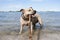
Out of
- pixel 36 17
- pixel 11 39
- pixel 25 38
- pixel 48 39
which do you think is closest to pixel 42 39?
pixel 48 39

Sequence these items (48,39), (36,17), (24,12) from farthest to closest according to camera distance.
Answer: (36,17) → (24,12) → (48,39)

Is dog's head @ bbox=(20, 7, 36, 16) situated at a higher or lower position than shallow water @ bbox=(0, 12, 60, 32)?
higher

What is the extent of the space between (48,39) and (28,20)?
→ 1802 millimetres

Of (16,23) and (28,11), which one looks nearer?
(28,11)

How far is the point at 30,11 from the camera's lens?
29.5ft

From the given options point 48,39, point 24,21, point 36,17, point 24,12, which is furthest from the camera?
point 36,17

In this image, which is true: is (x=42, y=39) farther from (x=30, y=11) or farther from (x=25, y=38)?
(x=30, y=11)

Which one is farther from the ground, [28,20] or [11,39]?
[28,20]

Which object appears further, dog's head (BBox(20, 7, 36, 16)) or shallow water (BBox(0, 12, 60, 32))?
shallow water (BBox(0, 12, 60, 32))

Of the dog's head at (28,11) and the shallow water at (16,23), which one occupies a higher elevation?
the dog's head at (28,11)

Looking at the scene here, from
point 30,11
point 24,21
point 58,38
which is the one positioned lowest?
point 58,38

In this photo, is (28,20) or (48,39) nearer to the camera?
(48,39)

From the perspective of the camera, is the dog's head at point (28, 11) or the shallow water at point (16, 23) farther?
the shallow water at point (16, 23)

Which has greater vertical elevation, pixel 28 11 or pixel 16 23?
pixel 28 11
